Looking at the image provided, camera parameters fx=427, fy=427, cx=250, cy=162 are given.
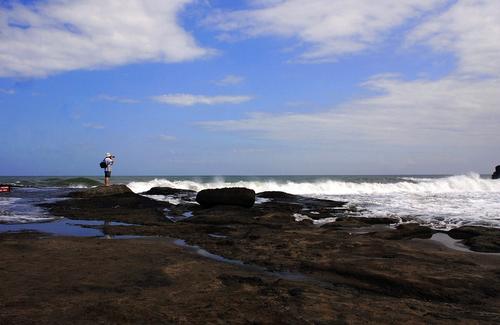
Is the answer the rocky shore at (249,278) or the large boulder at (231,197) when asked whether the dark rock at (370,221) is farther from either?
the large boulder at (231,197)

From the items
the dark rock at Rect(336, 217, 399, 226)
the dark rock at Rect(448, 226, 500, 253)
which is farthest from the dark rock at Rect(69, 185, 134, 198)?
the dark rock at Rect(448, 226, 500, 253)

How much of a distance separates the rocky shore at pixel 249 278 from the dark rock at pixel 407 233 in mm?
51

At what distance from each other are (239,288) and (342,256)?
310 centimetres

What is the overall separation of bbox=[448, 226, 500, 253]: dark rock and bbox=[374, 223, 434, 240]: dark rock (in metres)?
0.68

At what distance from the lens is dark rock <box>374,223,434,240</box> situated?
11.3 meters

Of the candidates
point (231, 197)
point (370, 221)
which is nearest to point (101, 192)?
point (231, 197)

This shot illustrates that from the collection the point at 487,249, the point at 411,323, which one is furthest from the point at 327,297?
the point at 487,249

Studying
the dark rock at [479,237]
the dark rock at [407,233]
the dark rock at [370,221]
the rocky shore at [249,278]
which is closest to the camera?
the rocky shore at [249,278]

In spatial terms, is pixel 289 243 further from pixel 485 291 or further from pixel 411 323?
pixel 411 323

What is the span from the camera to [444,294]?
5926 millimetres

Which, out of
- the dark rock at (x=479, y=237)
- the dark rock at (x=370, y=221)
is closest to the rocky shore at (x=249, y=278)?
the dark rock at (x=479, y=237)

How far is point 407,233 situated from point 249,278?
6.85 metres

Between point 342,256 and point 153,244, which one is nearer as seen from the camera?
point 342,256

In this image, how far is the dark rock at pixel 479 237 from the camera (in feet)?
31.9
